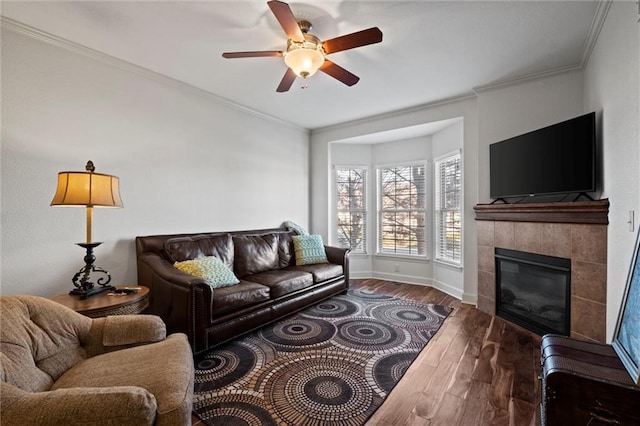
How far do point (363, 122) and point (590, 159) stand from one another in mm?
2978

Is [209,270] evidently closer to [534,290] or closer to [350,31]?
[350,31]

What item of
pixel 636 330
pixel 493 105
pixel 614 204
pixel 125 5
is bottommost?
pixel 636 330

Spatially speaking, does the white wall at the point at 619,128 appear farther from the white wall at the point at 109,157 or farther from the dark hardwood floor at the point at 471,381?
the white wall at the point at 109,157

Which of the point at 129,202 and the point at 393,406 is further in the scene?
the point at 129,202

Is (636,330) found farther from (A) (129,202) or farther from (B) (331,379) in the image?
(A) (129,202)

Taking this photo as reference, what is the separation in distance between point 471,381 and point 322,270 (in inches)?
80.5

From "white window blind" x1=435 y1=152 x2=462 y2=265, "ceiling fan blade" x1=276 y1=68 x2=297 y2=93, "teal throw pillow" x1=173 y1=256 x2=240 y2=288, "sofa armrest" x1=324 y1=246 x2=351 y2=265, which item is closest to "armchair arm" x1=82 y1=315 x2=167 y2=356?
"teal throw pillow" x1=173 y1=256 x2=240 y2=288

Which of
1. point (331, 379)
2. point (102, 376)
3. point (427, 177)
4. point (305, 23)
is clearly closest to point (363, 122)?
point (427, 177)

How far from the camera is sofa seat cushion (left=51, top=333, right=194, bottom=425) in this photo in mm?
1152

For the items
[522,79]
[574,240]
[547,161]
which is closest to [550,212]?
[574,240]

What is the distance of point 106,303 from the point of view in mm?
2031

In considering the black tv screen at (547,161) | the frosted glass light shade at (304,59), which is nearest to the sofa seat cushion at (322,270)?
the black tv screen at (547,161)

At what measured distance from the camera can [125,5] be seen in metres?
2.06

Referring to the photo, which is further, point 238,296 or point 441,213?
point 441,213
